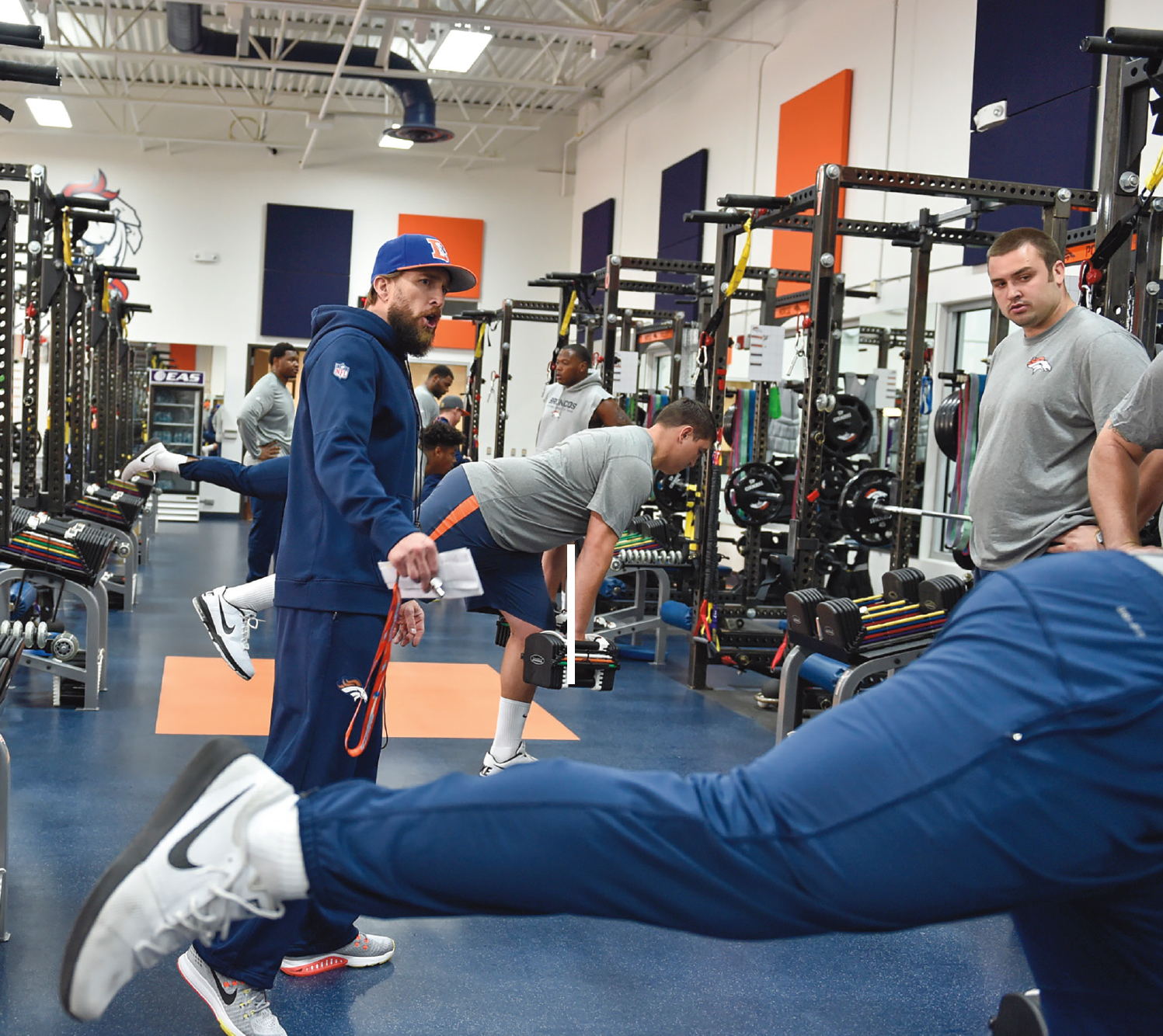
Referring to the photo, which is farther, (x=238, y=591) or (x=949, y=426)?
(x=949, y=426)

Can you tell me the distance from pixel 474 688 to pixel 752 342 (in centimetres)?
239

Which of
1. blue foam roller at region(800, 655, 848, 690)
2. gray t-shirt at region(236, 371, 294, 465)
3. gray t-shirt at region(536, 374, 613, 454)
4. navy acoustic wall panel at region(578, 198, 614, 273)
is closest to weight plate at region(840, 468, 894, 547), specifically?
blue foam roller at region(800, 655, 848, 690)

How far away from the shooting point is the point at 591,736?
4.90 meters

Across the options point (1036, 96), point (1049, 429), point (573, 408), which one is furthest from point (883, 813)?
point (1036, 96)

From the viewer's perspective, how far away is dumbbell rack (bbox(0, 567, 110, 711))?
15.4 ft

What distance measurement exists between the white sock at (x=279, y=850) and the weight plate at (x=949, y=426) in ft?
15.6

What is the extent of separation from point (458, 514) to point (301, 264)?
46.3ft

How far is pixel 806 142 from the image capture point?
33.5ft

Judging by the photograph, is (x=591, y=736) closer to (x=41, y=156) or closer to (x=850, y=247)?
(x=850, y=247)

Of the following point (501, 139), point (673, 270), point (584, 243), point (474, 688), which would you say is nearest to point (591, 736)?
point (474, 688)

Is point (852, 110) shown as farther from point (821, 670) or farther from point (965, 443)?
point (821, 670)

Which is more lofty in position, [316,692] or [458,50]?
[458,50]

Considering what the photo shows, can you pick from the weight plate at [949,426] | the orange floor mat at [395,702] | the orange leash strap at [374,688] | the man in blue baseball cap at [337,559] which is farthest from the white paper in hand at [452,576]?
the weight plate at [949,426]

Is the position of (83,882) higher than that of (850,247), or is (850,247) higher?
(850,247)
